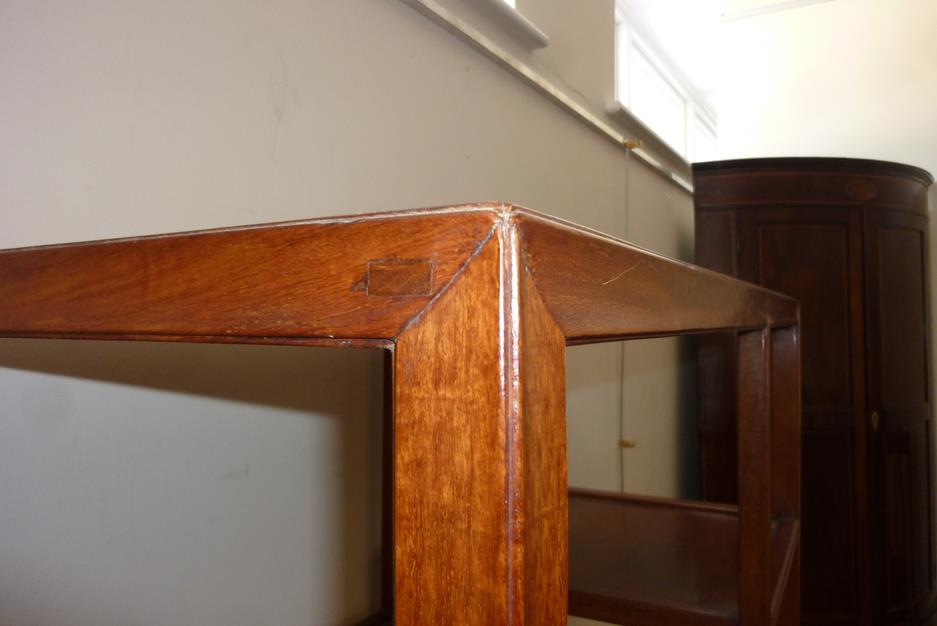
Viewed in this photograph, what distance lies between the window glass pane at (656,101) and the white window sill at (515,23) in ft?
3.74

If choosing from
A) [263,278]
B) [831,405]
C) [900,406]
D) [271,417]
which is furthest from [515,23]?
[900,406]

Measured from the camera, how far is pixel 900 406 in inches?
81.7

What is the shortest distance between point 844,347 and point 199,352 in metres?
1.79

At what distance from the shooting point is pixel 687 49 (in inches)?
115

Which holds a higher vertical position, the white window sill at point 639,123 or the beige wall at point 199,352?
the white window sill at point 639,123

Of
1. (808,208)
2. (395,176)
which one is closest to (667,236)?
(808,208)

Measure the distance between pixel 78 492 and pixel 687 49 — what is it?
2.83m

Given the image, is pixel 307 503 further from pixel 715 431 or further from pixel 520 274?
pixel 715 431

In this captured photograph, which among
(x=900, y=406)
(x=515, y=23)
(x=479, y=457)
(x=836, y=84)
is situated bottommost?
(x=900, y=406)

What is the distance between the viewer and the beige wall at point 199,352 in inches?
27.1

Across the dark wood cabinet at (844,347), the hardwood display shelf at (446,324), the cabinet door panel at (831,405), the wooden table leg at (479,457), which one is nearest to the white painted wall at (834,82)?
the dark wood cabinet at (844,347)

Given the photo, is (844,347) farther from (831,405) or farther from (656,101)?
(656,101)

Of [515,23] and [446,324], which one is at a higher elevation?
[515,23]

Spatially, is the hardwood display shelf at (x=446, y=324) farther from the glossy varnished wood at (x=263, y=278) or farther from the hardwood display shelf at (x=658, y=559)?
the hardwood display shelf at (x=658, y=559)
